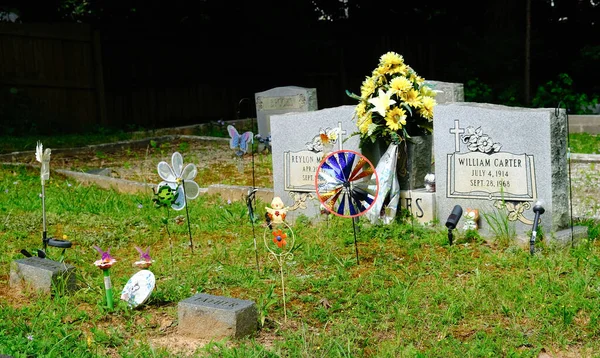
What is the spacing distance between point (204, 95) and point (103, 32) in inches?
103

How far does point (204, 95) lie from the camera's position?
17.6 meters

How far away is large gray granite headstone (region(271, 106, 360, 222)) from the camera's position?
7.03 meters

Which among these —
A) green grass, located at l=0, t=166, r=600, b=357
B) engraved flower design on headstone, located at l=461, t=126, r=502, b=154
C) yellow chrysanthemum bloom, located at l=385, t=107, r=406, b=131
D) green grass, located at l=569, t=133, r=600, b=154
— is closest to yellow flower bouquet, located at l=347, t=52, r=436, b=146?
yellow chrysanthemum bloom, located at l=385, t=107, r=406, b=131

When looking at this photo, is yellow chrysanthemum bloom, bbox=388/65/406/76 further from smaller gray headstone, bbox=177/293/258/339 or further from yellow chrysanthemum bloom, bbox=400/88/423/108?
smaller gray headstone, bbox=177/293/258/339

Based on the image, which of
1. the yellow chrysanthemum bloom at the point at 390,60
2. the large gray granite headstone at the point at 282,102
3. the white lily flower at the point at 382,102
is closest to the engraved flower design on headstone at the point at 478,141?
the white lily flower at the point at 382,102

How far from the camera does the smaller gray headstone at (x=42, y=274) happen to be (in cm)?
495

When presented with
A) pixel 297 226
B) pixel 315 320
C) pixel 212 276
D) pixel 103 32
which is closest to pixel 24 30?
pixel 103 32

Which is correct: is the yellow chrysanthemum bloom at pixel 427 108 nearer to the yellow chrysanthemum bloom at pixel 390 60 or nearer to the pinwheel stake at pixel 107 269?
the yellow chrysanthemum bloom at pixel 390 60

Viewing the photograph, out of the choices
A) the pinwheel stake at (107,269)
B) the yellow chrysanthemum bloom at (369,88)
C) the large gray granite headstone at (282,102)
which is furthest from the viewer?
the large gray granite headstone at (282,102)

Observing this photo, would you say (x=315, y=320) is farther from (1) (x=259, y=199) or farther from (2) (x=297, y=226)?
(1) (x=259, y=199)

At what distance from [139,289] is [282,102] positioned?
7.70 metres

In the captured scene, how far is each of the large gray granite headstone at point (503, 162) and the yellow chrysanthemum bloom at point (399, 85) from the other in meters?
0.38

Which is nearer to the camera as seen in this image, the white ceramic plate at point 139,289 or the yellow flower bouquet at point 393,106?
the white ceramic plate at point 139,289

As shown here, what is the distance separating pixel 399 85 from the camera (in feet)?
21.8
